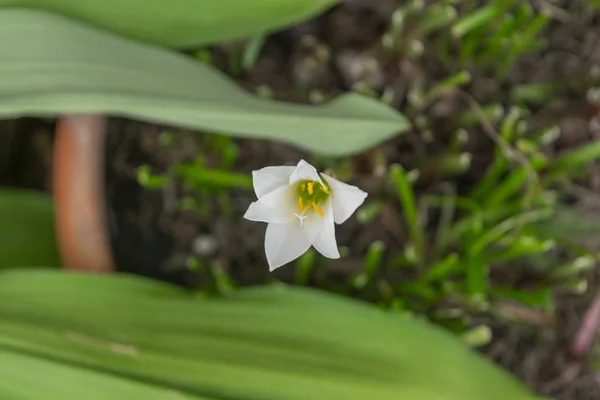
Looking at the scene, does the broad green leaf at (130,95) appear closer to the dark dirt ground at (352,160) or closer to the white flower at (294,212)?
the white flower at (294,212)

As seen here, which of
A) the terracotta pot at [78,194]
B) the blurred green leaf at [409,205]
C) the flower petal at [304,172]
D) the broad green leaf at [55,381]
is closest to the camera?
A: the flower petal at [304,172]

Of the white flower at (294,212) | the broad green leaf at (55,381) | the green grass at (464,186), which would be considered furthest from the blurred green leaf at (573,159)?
the broad green leaf at (55,381)

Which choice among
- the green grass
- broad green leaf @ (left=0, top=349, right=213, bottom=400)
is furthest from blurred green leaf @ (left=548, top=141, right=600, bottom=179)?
broad green leaf @ (left=0, top=349, right=213, bottom=400)

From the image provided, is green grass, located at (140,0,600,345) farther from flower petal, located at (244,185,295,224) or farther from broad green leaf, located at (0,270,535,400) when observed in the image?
flower petal, located at (244,185,295,224)

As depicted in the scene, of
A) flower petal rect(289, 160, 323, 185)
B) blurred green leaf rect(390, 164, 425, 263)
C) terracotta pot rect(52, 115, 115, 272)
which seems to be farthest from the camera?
terracotta pot rect(52, 115, 115, 272)

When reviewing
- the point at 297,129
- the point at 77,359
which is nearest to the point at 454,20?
the point at 297,129

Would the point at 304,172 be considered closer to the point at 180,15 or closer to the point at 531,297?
the point at 180,15

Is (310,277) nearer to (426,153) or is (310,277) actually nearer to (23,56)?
(426,153)

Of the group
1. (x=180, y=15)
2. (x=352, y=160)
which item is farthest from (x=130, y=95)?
(x=352, y=160)
